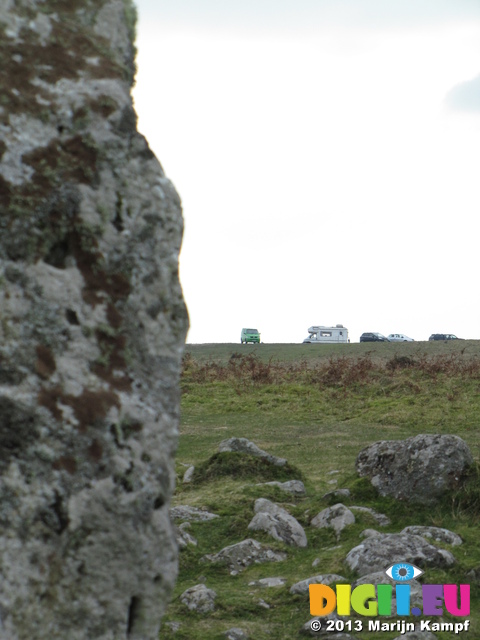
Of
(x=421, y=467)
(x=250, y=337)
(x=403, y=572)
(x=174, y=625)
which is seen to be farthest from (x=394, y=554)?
(x=250, y=337)

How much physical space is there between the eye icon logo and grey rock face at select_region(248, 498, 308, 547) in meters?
2.17

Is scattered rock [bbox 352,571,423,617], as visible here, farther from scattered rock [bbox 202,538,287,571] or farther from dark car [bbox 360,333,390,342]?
dark car [bbox 360,333,390,342]

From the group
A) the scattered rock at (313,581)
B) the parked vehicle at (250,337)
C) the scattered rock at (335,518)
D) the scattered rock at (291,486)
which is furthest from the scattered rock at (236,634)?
the parked vehicle at (250,337)

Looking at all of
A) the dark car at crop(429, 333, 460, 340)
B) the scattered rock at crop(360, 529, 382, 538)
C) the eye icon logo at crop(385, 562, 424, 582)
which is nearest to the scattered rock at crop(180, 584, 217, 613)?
the eye icon logo at crop(385, 562, 424, 582)

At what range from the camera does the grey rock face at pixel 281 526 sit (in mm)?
9797

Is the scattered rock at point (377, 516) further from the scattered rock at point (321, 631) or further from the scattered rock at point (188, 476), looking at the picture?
the scattered rock at point (188, 476)

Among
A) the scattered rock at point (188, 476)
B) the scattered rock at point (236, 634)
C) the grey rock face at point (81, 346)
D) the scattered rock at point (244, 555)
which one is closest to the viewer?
the grey rock face at point (81, 346)

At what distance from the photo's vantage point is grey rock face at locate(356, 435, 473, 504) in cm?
1113

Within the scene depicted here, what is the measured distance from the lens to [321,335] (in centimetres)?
7888

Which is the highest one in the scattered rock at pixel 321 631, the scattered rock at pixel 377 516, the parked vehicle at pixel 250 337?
the parked vehicle at pixel 250 337

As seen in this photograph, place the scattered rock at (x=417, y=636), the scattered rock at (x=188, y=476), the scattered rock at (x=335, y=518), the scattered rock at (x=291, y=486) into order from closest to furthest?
the scattered rock at (x=417, y=636), the scattered rock at (x=335, y=518), the scattered rock at (x=291, y=486), the scattered rock at (x=188, y=476)

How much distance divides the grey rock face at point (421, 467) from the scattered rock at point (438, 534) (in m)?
1.65

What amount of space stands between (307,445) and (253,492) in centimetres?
722

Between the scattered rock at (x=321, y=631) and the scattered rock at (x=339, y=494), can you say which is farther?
the scattered rock at (x=339, y=494)
